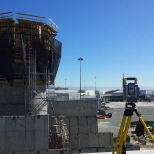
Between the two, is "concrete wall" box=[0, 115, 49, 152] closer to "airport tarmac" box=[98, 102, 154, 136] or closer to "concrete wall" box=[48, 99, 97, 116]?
"concrete wall" box=[48, 99, 97, 116]

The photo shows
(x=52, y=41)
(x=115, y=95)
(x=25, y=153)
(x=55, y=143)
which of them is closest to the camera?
(x=25, y=153)

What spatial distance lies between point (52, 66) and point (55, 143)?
793cm

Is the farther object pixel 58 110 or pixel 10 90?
pixel 58 110

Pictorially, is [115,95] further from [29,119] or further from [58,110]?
[29,119]

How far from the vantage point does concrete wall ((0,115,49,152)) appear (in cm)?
1984

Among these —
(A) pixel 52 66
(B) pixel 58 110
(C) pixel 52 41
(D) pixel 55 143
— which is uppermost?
(C) pixel 52 41

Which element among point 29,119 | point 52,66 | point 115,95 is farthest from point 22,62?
point 115,95

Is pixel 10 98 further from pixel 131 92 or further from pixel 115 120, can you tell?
pixel 115 120

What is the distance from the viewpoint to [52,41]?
26.3 meters

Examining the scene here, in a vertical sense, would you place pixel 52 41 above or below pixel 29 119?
above

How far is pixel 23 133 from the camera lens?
65.9 feet

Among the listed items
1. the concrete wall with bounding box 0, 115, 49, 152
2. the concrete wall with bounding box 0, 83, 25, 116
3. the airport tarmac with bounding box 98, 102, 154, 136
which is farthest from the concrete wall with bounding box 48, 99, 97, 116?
the airport tarmac with bounding box 98, 102, 154, 136

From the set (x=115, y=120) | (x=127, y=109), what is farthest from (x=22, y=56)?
(x=115, y=120)

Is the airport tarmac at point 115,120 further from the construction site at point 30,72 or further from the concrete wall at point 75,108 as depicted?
the construction site at point 30,72
